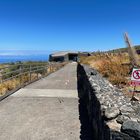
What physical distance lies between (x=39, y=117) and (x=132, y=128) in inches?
177

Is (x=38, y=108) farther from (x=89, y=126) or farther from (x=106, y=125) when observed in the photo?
(x=106, y=125)

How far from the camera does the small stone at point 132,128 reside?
3.90m

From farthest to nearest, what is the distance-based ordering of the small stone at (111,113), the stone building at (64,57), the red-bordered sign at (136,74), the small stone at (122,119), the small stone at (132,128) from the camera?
1. the stone building at (64,57)
2. the red-bordered sign at (136,74)
3. the small stone at (111,113)
4. the small stone at (122,119)
5. the small stone at (132,128)

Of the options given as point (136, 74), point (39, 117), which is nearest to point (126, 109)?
point (136, 74)

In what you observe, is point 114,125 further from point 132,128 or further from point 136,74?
point 136,74

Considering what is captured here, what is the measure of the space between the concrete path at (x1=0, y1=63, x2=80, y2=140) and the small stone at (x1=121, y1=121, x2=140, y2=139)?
2.47m

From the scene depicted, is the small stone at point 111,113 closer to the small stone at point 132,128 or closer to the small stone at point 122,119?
the small stone at point 122,119

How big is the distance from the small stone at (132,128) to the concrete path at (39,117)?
8.10 feet

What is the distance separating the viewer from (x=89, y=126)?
7.35 metres

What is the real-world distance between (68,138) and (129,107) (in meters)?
1.87

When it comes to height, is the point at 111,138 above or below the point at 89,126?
above

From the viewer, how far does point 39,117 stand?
318 inches

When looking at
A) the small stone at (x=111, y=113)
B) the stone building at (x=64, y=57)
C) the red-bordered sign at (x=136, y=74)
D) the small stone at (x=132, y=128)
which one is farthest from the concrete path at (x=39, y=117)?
the stone building at (x=64, y=57)

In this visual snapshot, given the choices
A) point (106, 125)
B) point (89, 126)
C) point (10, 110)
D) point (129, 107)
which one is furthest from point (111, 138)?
point (10, 110)
